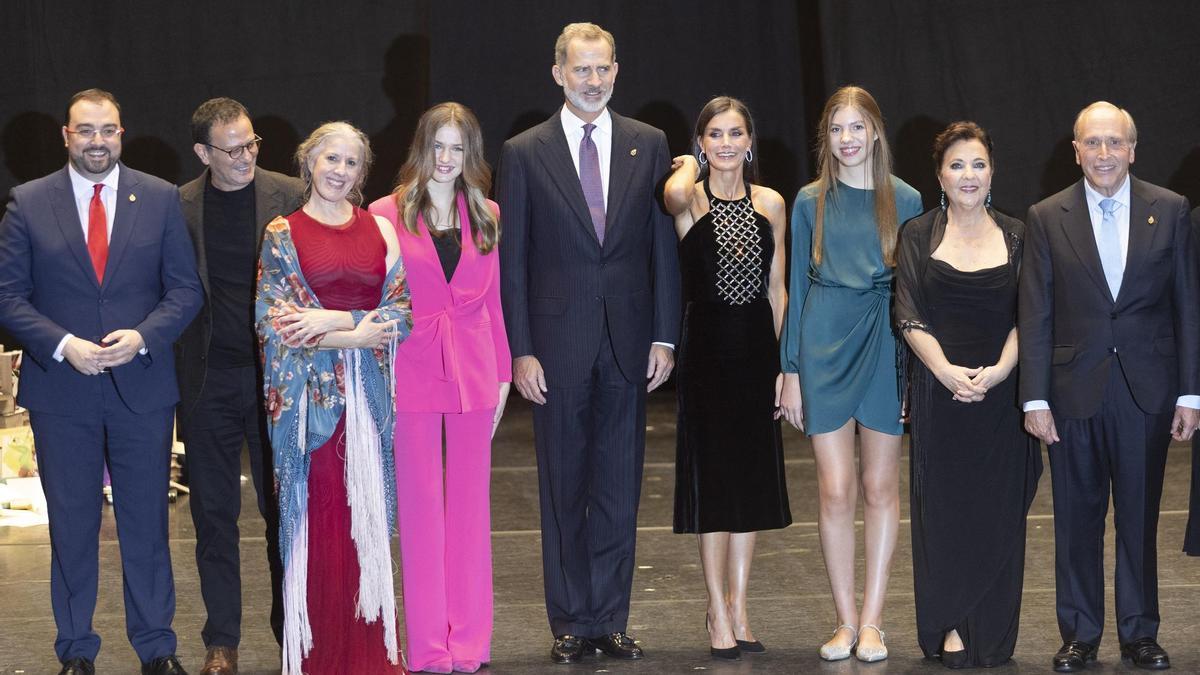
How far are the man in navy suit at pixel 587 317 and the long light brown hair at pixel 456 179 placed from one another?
0.47ft

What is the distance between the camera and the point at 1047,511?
618cm

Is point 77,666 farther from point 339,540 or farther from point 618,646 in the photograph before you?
point 618,646

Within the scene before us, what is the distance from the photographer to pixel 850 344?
162 inches

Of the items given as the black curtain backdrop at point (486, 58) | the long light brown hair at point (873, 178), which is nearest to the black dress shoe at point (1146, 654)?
the long light brown hair at point (873, 178)

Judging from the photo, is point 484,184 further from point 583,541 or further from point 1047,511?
point 1047,511

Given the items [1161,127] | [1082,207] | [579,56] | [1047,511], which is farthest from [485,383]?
[1161,127]

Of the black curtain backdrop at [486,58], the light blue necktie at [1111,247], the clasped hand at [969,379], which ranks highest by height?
the black curtain backdrop at [486,58]

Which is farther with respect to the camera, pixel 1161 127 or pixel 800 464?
pixel 1161 127

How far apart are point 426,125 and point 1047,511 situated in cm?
341

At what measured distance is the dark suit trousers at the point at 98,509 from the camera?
394 centimetres

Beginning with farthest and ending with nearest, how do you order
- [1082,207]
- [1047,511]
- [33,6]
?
[33,6], [1047,511], [1082,207]

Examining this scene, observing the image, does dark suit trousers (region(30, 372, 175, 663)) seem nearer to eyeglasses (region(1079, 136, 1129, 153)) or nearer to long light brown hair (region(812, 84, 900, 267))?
long light brown hair (region(812, 84, 900, 267))

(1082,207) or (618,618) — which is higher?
(1082,207)

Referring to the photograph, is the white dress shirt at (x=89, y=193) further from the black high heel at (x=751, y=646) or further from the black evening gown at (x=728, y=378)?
the black high heel at (x=751, y=646)
